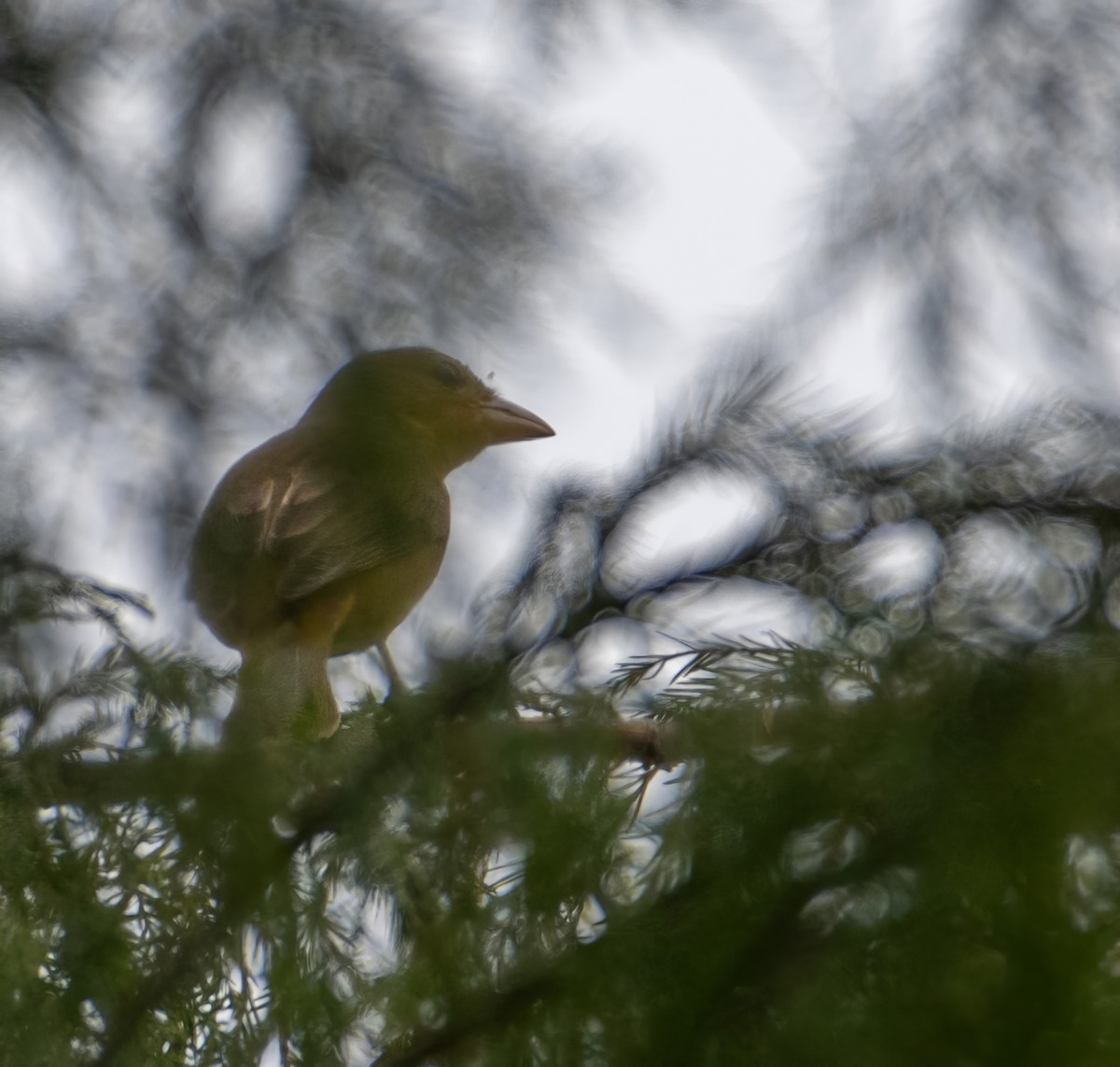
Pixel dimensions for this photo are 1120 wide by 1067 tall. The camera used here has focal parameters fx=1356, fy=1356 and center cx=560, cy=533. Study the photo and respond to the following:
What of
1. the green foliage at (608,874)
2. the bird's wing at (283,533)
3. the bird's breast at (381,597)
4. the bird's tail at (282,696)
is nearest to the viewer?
the green foliage at (608,874)

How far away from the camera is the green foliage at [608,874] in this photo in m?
1.24

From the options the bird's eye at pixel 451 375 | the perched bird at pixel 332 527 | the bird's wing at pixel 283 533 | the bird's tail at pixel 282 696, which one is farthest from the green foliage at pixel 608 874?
the bird's eye at pixel 451 375

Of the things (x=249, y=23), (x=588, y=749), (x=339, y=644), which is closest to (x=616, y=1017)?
(x=588, y=749)

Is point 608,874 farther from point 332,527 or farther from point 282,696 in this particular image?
point 332,527

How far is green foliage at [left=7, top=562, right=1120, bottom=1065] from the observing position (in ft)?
4.05

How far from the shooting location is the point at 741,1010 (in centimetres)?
134

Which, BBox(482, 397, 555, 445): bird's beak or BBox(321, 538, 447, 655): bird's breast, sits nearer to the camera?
BBox(321, 538, 447, 655): bird's breast

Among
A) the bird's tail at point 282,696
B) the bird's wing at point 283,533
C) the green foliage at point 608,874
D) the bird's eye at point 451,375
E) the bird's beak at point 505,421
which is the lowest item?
the green foliage at point 608,874

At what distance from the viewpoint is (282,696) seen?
148 inches

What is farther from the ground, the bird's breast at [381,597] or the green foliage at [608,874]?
the bird's breast at [381,597]

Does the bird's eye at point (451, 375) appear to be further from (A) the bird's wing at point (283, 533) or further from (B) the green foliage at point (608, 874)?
(B) the green foliage at point (608, 874)

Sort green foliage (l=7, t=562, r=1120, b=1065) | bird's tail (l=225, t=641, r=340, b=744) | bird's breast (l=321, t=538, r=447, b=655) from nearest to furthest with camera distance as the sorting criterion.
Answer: green foliage (l=7, t=562, r=1120, b=1065)
bird's tail (l=225, t=641, r=340, b=744)
bird's breast (l=321, t=538, r=447, b=655)

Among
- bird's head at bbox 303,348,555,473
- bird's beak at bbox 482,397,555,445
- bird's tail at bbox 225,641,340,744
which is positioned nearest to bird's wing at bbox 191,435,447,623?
bird's tail at bbox 225,641,340,744

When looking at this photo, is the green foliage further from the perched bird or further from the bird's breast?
the bird's breast
